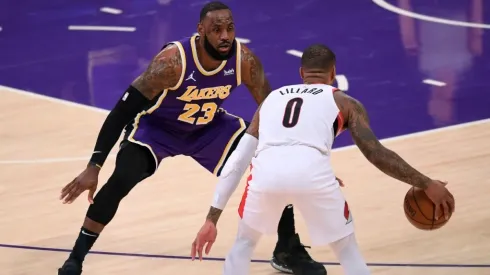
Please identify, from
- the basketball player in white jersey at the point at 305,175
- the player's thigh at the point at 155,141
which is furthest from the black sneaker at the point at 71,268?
the basketball player in white jersey at the point at 305,175

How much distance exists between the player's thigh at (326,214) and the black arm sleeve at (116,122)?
156cm

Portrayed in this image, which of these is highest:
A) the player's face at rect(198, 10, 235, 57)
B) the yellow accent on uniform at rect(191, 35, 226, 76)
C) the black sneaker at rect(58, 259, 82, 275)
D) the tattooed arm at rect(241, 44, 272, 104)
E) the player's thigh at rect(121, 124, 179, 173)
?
the player's face at rect(198, 10, 235, 57)

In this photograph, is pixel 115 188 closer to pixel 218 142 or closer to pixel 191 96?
pixel 191 96

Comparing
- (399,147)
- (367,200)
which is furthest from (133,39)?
(367,200)

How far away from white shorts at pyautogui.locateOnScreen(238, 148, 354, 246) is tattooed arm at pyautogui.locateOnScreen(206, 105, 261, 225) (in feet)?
0.60

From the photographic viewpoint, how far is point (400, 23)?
1415cm

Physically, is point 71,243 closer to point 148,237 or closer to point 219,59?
point 148,237

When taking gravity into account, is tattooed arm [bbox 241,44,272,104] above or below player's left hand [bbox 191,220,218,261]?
above

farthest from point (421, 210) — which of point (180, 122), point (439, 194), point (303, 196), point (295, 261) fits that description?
point (180, 122)

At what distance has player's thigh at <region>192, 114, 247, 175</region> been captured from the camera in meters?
8.34

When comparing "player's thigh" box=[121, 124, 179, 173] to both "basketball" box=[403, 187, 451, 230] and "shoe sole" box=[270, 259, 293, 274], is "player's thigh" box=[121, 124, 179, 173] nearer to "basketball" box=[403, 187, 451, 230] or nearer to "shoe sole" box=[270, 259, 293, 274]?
"shoe sole" box=[270, 259, 293, 274]

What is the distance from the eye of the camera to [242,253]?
688 cm

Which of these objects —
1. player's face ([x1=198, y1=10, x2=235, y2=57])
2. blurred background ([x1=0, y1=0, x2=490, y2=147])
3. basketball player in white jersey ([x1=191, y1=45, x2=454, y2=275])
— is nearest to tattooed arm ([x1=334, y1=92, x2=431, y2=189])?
basketball player in white jersey ([x1=191, y1=45, x2=454, y2=275])

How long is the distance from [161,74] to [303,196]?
1.70 meters
